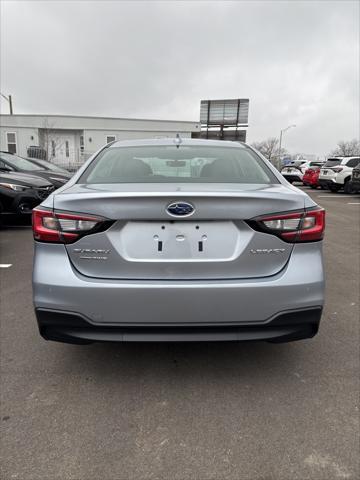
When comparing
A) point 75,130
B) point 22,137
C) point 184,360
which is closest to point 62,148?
point 75,130

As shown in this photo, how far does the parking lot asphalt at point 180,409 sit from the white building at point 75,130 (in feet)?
90.2

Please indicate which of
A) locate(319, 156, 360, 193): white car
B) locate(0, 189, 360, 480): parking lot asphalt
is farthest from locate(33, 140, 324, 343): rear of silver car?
locate(319, 156, 360, 193): white car

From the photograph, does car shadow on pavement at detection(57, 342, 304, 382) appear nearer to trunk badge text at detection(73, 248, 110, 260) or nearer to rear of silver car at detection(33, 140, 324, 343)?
rear of silver car at detection(33, 140, 324, 343)

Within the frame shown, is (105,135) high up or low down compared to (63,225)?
up

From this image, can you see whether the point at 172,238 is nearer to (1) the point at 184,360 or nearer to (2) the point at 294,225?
(2) the point at 294,225

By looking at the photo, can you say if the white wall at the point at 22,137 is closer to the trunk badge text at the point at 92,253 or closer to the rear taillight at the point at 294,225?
the trunk badge text at the point at 92,253

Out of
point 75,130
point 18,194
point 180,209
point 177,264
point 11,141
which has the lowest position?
point 177,264

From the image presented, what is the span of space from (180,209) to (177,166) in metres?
0.88

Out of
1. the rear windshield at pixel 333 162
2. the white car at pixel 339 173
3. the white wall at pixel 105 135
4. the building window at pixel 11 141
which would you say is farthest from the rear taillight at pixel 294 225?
the building window at pixel 11 141

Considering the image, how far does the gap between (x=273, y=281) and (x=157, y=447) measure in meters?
1.07

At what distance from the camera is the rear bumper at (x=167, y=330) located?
204 cm

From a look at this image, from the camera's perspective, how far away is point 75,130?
29.7 m

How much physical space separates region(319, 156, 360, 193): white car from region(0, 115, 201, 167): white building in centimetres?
1426

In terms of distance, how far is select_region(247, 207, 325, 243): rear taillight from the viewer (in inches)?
79.1
